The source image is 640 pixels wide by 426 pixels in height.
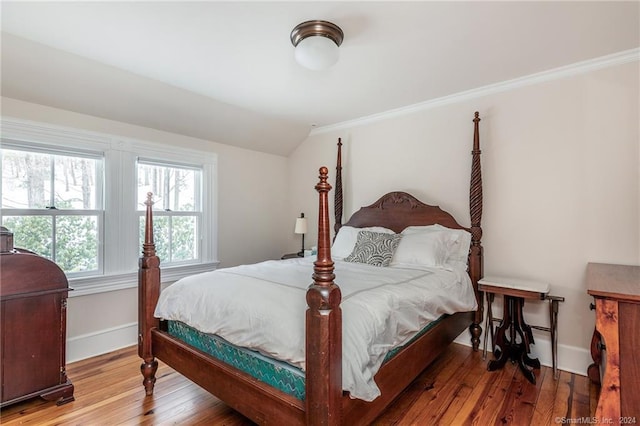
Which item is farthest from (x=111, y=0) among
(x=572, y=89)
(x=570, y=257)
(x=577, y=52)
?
(x=570, y=257)

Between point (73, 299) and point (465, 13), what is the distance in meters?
3.67

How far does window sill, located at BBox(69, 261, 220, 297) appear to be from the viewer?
2734mm

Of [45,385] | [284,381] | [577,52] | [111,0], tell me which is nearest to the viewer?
[284,381]

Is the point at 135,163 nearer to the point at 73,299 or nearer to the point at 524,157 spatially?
the point at 73,299

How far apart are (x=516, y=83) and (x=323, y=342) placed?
2.82 meters

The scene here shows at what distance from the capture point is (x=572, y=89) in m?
2.52

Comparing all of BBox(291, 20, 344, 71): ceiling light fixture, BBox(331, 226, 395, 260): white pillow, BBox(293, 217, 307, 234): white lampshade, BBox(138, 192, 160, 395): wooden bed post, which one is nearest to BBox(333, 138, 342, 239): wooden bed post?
BBox(331, 226, 395, 260): white pillow

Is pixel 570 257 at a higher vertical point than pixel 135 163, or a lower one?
lower

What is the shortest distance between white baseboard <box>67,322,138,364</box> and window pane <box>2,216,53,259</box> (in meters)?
0.79

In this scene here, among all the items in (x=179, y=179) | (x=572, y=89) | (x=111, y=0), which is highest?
(x=111, y=0)

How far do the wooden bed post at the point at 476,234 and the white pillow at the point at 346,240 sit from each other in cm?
81

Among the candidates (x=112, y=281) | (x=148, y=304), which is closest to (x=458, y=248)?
(x=148, y=304)

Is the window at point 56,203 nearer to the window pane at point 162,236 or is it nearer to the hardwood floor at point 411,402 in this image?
the window pane at point 162,236

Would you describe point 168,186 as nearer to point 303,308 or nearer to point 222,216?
point 222,216
